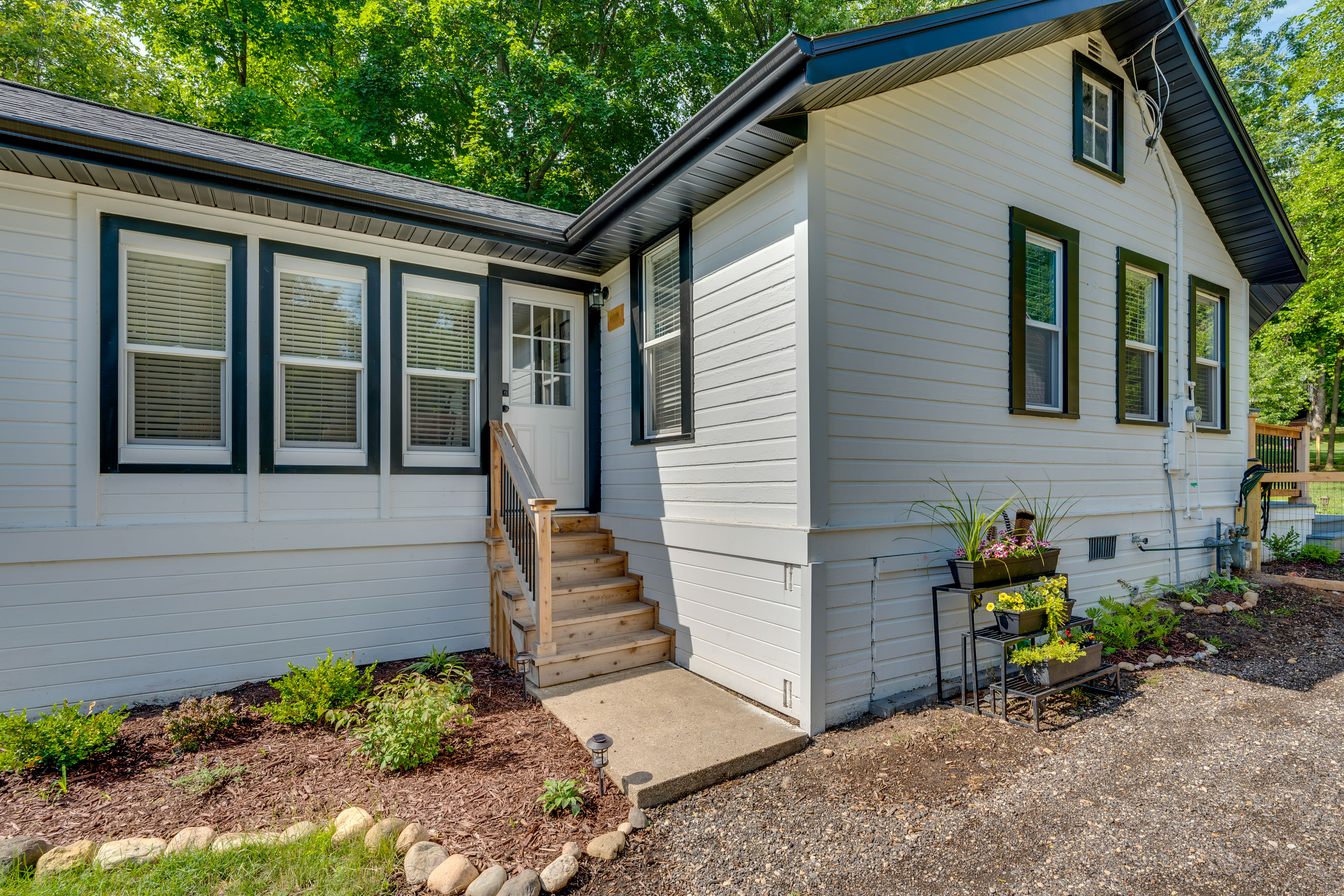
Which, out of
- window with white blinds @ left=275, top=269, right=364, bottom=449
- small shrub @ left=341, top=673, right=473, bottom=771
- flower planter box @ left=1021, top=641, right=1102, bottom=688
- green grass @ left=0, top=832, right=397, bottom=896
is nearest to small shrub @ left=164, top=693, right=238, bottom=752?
small shrub @ left=341, top=673, right=473, bottom=771

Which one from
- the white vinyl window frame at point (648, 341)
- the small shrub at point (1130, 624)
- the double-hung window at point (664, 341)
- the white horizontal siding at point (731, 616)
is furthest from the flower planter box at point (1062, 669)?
the white vinyl window frame at point (648, 341)

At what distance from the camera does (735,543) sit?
162 inches

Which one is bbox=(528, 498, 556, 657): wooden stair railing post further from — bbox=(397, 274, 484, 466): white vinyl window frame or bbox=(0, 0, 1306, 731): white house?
bbox=(397, 274, 484, 466): white vinyl window frame

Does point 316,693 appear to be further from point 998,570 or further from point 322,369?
point 998,570

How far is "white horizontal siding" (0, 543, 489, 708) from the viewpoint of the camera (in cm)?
387

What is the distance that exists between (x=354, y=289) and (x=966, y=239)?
483cm

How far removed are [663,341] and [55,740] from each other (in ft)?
14.5

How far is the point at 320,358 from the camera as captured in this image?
4.84m

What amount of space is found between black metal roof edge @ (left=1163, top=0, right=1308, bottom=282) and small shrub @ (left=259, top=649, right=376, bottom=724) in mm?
8614

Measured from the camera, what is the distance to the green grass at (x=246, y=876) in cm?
227

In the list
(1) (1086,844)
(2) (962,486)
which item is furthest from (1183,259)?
(1) (1086,844)

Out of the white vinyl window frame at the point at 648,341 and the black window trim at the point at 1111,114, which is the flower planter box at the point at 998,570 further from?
the black window trim at the point at 1111,114

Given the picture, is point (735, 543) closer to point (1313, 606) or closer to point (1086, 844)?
point (1086, 844)

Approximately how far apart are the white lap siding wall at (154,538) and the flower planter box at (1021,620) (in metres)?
4.18
